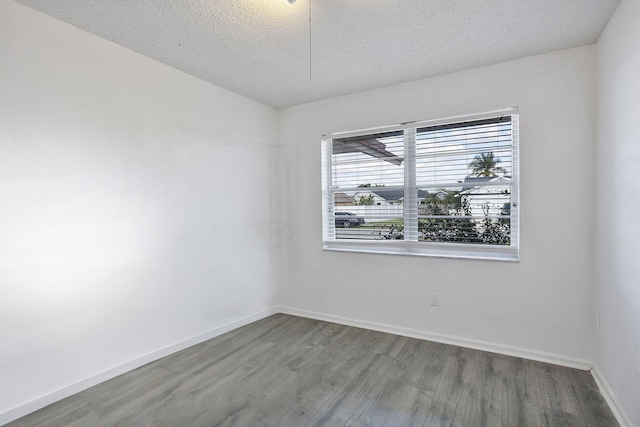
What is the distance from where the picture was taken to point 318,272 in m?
3.68

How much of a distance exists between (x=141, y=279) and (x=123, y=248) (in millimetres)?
300

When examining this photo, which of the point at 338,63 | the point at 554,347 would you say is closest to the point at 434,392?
the point at 554,347

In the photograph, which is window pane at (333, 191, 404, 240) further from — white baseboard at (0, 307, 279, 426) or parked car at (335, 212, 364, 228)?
white baseboard at (0, 307, 279, 426)

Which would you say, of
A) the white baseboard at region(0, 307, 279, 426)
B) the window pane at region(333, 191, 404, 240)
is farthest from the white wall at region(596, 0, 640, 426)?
the white baseboard at region(0, 307, 279, 426)

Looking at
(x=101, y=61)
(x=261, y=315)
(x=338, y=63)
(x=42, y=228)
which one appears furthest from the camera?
(x=261, y=315)

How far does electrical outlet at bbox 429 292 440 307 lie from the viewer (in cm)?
299

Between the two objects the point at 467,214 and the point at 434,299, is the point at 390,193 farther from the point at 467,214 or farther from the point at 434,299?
the point at 434,299

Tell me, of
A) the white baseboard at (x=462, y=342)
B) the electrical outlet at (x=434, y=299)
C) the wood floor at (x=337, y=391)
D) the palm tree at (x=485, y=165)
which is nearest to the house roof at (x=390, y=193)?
the palm tree at (x=485, y=165)

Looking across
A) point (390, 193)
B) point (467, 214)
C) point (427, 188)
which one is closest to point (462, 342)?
point (467, 214)

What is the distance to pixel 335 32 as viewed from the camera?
2215mm

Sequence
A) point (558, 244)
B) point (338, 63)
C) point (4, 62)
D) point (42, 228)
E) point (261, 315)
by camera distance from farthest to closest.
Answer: point (261, 315) → point (338, 63) → point (558, 244) → point (42, 228) → point (4, 62)

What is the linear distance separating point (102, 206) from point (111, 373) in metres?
1.25

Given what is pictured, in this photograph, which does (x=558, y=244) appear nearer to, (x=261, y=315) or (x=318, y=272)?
(x=318, y=272)

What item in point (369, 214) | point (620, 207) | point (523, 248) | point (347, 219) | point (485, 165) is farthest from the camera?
point (347, 219)
